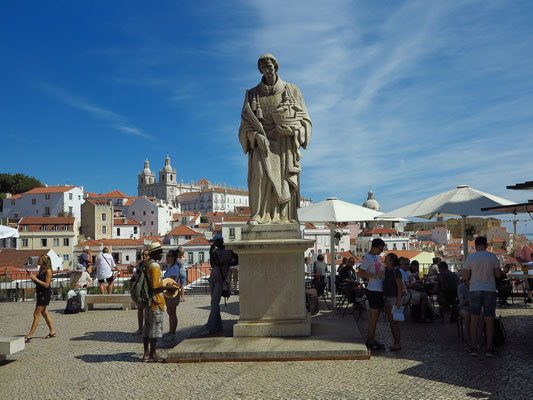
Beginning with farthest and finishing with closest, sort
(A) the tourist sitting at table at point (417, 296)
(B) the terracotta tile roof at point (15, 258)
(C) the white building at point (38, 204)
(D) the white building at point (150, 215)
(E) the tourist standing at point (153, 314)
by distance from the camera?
(D) the white building at point (150, 215), (C) the white building at point (38, 204), (B) the terracotta tile roof at point (15, 258), (A) the tourist sitting at table at point (417, 296), (E) the tourist standing at point (153, 314)

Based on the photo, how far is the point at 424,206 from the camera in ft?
34.6

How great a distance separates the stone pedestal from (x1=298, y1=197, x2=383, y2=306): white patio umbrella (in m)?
4.40

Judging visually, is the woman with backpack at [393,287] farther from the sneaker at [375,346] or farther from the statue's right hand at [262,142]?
the statue's right hand at [262,142]

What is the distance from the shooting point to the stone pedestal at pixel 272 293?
624 cm

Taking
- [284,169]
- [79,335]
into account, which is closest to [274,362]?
[284,169]

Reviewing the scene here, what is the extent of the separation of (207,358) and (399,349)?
261 centimetres

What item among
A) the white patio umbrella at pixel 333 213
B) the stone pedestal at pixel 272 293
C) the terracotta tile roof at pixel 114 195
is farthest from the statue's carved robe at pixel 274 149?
the terracotta tile roof at pixel 114 195

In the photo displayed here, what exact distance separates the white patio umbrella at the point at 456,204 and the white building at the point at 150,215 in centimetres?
10008

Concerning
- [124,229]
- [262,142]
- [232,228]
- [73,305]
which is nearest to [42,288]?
[73,305]

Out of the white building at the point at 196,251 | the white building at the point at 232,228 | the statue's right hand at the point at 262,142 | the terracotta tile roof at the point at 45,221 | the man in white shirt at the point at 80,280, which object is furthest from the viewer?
the white building at the point at 232,228

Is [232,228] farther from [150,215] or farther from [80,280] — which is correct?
[80,280]

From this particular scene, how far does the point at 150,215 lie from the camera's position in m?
108

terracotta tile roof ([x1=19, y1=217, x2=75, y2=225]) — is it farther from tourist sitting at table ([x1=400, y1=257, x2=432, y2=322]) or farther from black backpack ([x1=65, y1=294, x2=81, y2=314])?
tourist sitting at table ([x1=400, y1=257, x2=432, y2=322])

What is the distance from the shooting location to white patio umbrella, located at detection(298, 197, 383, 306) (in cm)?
1060
